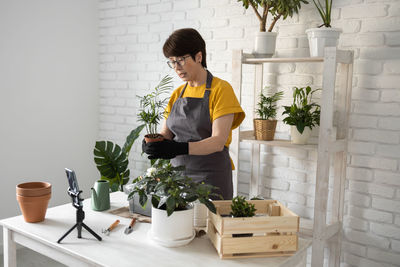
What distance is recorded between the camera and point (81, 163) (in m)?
3.72

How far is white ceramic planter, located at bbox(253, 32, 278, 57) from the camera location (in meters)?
2.37

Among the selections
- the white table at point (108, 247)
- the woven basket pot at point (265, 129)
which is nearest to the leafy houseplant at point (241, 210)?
the white table at point (108, 247)

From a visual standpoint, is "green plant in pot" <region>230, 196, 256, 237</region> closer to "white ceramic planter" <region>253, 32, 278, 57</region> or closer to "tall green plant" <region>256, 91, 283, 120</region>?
"tall green plant" <region>256, 91, 283, 120</region>

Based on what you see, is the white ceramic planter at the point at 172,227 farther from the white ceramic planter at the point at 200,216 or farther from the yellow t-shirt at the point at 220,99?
the yellow t-shirt at the point at 220,99

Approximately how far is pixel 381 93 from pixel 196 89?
1106mm

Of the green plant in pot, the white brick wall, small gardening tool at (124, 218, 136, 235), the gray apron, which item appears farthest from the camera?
the white brick wall

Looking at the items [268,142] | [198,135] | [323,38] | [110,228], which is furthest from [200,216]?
[323,38]

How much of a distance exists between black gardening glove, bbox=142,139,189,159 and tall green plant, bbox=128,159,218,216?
306 mm

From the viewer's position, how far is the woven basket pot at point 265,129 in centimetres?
239

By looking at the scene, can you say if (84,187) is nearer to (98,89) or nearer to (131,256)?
(98,89)

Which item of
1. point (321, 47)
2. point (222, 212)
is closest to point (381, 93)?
point (321, 47)

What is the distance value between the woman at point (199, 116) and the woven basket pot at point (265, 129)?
33cm

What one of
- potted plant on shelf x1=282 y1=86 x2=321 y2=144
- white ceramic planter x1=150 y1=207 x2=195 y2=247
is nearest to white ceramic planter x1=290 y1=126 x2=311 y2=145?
potted plant on shelf x1=282 y1=86 x2=321 y2=144

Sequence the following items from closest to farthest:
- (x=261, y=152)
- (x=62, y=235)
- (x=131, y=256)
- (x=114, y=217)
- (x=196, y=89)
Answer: (x=131, y=256), (x=62, y=235), (x=114, y=217), (x=196, y=89), (x=261, y=152)
